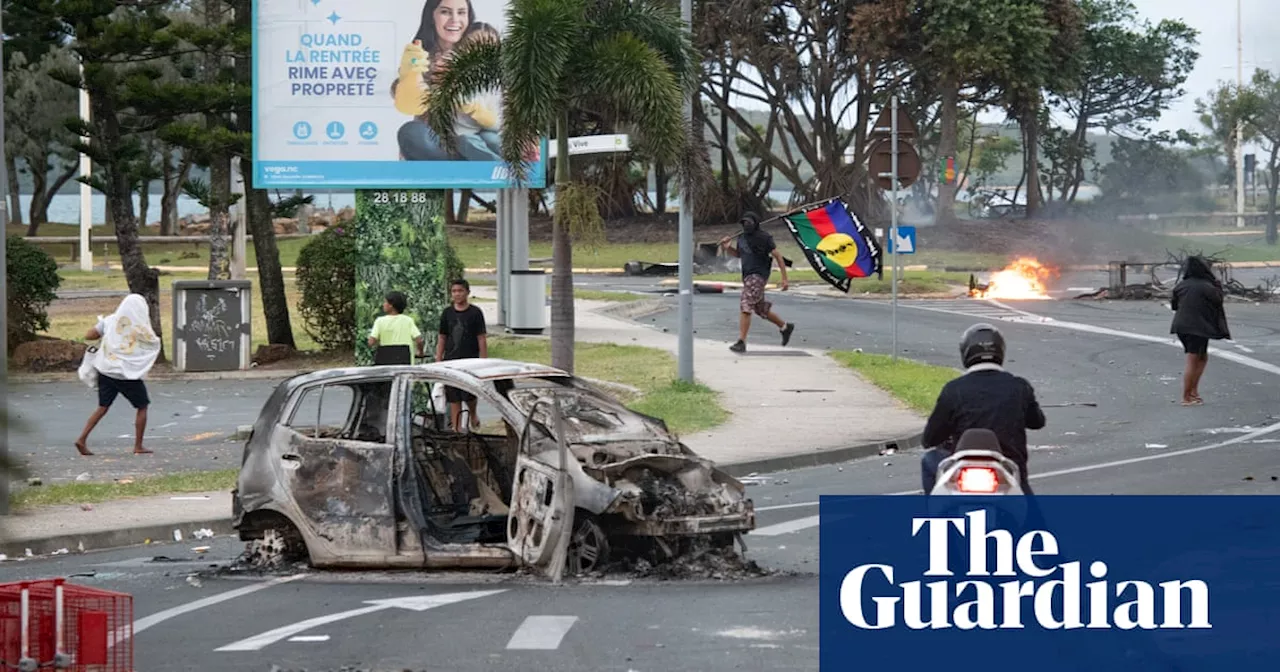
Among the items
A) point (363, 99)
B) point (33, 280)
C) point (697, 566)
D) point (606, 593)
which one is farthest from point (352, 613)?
point (33, 280)

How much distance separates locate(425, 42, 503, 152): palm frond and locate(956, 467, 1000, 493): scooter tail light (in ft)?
41.7

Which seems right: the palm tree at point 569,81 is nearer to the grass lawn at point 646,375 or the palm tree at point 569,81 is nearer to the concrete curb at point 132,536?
the grass lawn at point 646,375

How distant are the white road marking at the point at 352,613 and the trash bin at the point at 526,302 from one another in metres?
20.3

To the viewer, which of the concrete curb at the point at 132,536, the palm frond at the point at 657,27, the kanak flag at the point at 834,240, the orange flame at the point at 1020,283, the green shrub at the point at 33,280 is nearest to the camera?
the concrete curb at the point at 132,536

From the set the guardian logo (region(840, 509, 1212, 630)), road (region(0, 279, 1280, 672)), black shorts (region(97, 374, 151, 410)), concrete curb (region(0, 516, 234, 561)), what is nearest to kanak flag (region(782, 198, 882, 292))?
road (region(0, 279, 1280, 672))

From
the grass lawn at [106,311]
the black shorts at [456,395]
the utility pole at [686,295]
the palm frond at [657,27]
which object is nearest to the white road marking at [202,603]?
the black shorts at [456,395]

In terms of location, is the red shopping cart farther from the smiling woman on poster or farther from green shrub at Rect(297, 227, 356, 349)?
green shrub at Rect(297, 227, 356, 349)

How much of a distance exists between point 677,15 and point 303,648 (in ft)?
42.0

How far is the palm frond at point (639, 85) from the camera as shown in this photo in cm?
1861

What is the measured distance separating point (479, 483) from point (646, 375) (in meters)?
12.9

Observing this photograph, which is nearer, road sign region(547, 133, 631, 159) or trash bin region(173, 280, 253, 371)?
road sign region(547, 133, 631, 159)

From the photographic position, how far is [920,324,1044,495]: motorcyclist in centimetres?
853

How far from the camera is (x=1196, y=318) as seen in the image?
20.2 metres

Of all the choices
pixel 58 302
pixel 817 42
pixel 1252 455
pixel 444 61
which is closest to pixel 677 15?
pixel 444 61
